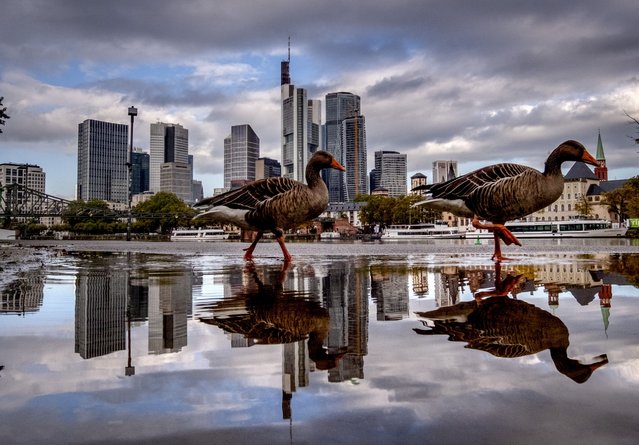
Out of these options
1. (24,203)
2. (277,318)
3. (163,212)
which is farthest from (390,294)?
(24,203)

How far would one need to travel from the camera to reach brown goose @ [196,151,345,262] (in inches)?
506

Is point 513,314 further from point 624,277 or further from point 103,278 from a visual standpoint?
point 103,278

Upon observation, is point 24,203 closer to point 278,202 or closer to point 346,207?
point 346,207

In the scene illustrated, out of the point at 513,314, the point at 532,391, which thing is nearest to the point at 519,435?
the point at 532,391

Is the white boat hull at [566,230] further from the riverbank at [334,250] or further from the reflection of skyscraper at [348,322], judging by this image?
the reflection of skyscraper at [348,322]

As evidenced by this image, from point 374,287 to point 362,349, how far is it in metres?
4.16

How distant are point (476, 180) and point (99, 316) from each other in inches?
409

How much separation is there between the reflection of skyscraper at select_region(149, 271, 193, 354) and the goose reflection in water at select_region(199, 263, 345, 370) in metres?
0.33

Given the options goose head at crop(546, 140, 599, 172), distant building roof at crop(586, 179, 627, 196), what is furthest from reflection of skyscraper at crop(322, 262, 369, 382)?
distant building roof at crop(586, 179, 627, 196)

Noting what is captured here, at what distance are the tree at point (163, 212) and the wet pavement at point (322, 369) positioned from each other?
11815cm

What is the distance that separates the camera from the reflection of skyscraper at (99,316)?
407cm

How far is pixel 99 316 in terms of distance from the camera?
5.44 metres

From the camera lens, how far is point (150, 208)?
136500mm

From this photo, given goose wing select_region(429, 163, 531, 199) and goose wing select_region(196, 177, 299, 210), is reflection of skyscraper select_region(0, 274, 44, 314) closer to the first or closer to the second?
goose wing select_region(196, 177, 299, 210)
